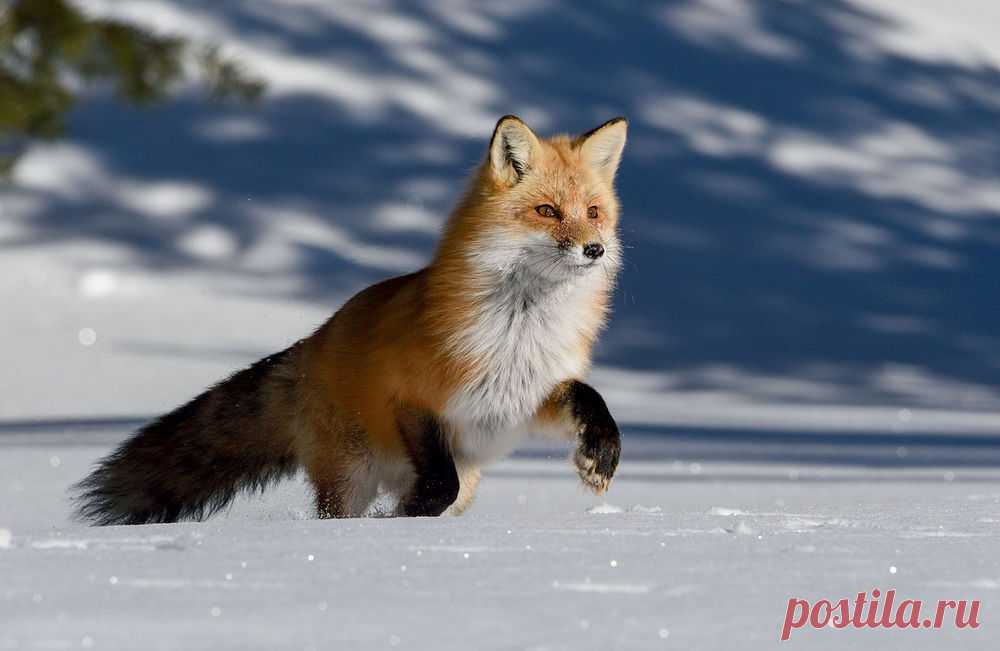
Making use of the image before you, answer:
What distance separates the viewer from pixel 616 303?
21.5 m

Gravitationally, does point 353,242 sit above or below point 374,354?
below

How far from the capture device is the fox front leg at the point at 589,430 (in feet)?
19.0

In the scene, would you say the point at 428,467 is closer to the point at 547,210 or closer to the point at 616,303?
the point at 547,210

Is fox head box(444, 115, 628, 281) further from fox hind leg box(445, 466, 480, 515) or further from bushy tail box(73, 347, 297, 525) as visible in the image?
bushy tail box(73, 347, 297, 525)

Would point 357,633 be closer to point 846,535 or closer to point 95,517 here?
point 846,535

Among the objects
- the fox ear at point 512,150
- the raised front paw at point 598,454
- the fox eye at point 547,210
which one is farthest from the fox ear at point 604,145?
the raised front paw at point 598,454

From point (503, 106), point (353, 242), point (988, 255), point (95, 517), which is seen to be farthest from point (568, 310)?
point (503, 106)

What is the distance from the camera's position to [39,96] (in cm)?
1317

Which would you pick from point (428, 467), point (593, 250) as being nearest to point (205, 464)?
point (428, 467)

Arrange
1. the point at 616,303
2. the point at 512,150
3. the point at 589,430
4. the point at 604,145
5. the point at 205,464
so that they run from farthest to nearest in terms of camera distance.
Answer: the point at 616,303, the point at 205,464, the point at 604,145, the point at 512,150, the point at 589,430

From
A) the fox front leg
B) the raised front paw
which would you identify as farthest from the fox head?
the raised front paw

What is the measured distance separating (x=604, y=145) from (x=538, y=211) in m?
0.61

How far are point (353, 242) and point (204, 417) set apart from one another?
701 inches

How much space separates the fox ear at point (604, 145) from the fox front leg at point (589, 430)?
101 centimetres
